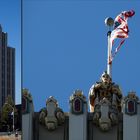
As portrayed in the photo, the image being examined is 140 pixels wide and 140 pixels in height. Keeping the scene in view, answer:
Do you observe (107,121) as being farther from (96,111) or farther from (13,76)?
(13,76)

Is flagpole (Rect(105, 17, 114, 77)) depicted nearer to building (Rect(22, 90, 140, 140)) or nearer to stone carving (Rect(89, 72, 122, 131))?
stone carving (Rect(89, 72, 122, 131))

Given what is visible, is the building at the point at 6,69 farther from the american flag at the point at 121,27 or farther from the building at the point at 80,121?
the american flag at the point at 121,27

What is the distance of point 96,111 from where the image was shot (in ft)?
48.9

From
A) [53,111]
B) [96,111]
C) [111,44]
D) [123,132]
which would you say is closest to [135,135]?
[123,132]

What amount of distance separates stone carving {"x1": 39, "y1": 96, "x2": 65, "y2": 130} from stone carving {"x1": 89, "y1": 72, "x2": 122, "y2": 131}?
1081 millimetres

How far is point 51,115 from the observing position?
48.6ft

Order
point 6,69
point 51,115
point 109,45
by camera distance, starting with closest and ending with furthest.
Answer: point 6,69, point 51,115, point 109,45

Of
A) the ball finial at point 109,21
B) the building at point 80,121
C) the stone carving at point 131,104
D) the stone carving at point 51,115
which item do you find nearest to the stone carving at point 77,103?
the building at point 80,121

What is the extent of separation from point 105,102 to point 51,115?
67.6 inches

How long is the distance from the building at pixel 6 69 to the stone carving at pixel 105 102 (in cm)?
708

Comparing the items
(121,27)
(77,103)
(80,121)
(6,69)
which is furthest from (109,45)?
(6,69)

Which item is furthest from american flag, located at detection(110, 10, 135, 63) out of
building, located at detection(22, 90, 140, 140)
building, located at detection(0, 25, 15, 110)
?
building, located at detection(0, 25, 15, 110)

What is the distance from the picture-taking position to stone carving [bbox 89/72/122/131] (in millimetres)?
14656

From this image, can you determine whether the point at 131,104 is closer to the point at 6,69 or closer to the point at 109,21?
the point at 109,21
